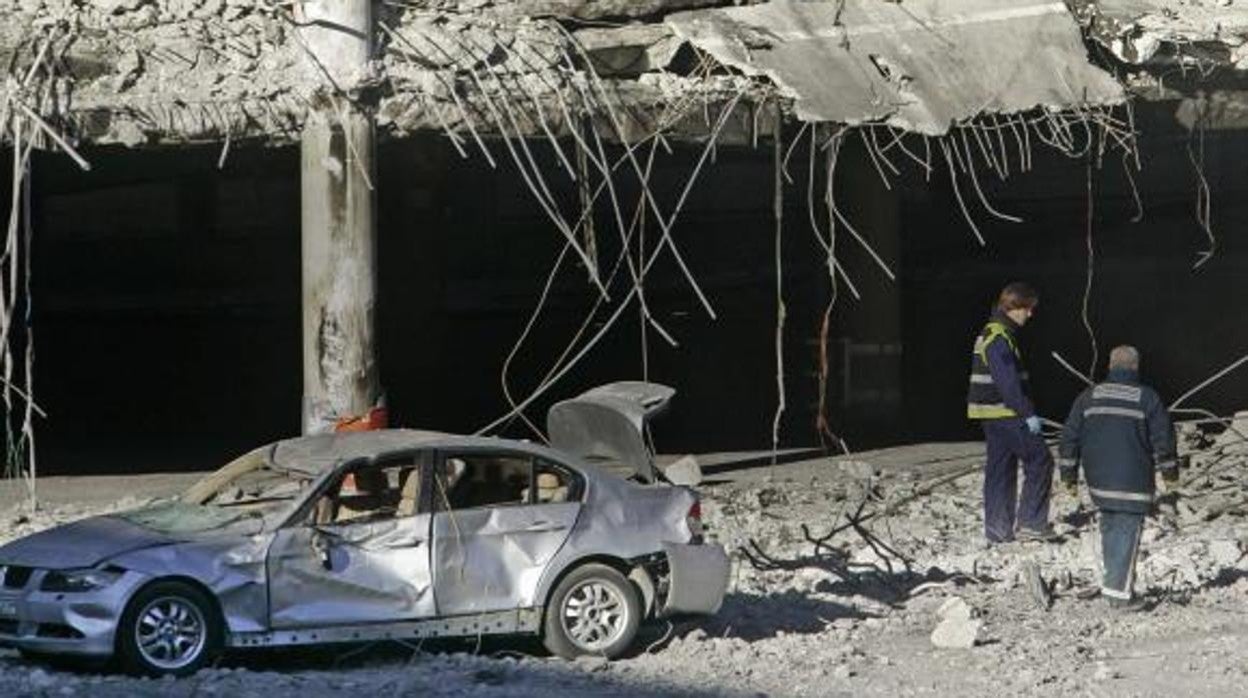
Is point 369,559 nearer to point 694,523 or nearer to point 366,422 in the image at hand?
point 694,523

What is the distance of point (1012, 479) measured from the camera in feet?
52.6

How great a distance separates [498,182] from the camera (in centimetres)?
2872

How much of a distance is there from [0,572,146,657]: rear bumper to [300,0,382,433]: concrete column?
4412mm

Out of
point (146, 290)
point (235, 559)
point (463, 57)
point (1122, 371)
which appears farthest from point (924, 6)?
point (146, 290)

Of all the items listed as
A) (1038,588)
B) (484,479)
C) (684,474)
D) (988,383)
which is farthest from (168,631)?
(988,383)

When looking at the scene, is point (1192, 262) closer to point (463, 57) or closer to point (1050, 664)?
point (463, 57)

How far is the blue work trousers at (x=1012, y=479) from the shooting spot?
15.8m

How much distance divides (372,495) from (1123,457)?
438 cm

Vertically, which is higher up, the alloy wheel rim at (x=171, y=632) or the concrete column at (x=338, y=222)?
the concrete column at (x=338, y=222)

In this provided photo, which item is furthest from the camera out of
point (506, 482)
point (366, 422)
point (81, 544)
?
point (366, 422)

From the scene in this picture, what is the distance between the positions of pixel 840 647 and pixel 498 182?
1665cm

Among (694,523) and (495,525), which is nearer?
(495,525)

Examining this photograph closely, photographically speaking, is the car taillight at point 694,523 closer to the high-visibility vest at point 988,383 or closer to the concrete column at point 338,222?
the concrete column at point 338,222

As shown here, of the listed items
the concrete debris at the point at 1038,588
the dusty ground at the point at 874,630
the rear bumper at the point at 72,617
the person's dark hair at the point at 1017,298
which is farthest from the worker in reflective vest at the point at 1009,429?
the rear bumper at the point at 72,617
